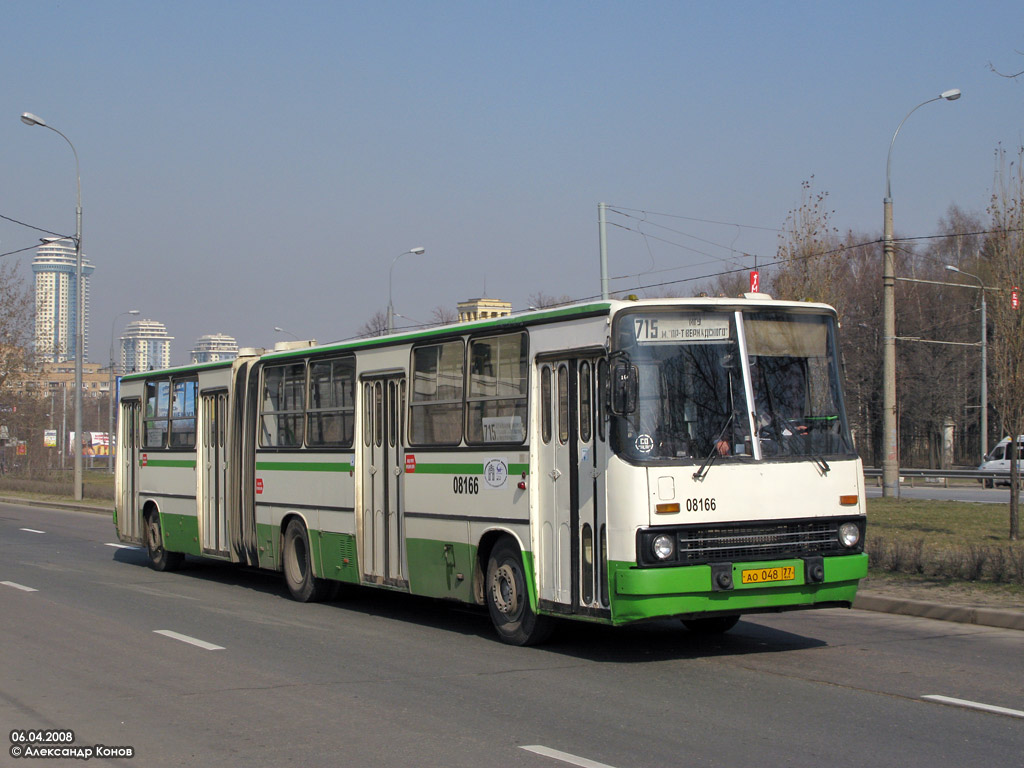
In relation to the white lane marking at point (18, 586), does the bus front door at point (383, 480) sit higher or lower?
higher

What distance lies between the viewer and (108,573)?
18281 mm

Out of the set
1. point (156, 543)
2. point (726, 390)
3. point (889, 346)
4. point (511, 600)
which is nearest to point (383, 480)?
point (511, 600)

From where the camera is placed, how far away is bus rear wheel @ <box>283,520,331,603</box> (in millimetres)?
14680

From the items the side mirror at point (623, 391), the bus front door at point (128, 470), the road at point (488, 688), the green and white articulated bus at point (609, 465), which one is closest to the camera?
the road at point (488, 688)

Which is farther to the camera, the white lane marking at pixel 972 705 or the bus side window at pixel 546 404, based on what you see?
the bus side window at pixel 546 404

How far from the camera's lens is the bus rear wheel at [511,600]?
10.8m

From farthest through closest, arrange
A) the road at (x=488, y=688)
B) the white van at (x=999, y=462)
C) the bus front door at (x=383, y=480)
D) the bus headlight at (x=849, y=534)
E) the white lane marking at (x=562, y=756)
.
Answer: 1. the white van at (x=999, y=462)
2. the bus front door at (x=383, y=480)
3. the bus headlight at (x=849, y=534)
4. the road at (x=488, y=688)
5. the white lane marking at (x=562, y=756)

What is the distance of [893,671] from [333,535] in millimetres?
6949

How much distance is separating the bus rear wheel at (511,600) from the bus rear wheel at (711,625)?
1.67m

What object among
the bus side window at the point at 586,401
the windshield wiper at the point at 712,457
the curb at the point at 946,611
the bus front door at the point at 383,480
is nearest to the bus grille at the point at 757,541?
the windshield wiper at the point at 712,457

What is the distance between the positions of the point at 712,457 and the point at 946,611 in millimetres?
4234

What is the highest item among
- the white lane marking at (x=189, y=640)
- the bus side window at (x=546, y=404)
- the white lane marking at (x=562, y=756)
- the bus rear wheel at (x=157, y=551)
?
the bus side window at (x=546, y=404)

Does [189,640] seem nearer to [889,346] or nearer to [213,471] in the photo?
[213,471]

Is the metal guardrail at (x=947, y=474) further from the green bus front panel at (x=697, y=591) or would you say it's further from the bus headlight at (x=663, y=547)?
the bus headlight at (x=663, y=547)
